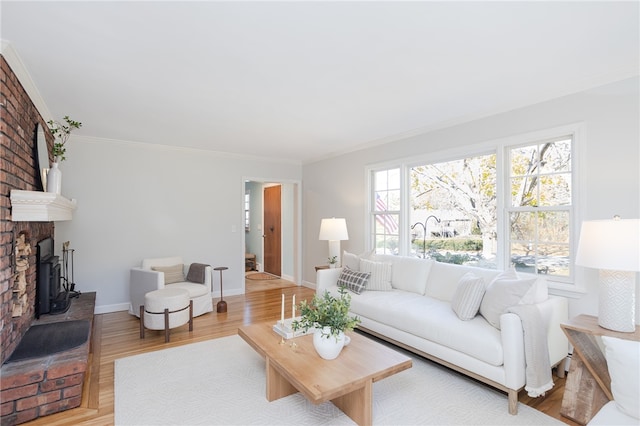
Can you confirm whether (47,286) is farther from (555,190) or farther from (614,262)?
(555,190)

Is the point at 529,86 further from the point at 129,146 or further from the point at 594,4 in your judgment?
the point at 129,146

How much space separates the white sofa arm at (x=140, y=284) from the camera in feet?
13.5

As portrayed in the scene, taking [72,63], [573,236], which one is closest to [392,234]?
[573,236]

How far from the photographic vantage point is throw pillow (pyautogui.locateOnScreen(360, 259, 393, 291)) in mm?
3805

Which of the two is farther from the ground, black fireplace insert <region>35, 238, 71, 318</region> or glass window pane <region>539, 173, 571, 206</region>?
glass window pane <region>539, 173, 571, 206</region>

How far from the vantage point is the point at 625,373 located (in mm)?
1453

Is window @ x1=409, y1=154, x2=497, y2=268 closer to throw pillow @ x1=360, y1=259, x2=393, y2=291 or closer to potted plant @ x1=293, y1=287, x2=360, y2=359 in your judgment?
throw pillow @ x1=360, y1=259, x2=393, y2=291

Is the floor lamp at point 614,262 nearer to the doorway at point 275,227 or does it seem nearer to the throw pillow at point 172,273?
the throw pillow at point 172,273

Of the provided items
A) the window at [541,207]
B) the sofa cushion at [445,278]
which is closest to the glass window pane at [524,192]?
the window at [541,207]

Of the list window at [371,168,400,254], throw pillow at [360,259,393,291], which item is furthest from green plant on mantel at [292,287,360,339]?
window at [371,168,400,254]

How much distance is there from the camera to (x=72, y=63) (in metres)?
2.40

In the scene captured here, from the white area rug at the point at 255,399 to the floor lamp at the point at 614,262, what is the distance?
0.79 metres

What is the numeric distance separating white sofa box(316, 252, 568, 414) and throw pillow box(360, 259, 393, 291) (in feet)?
0.21

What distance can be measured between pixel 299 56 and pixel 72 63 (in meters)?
1.67
